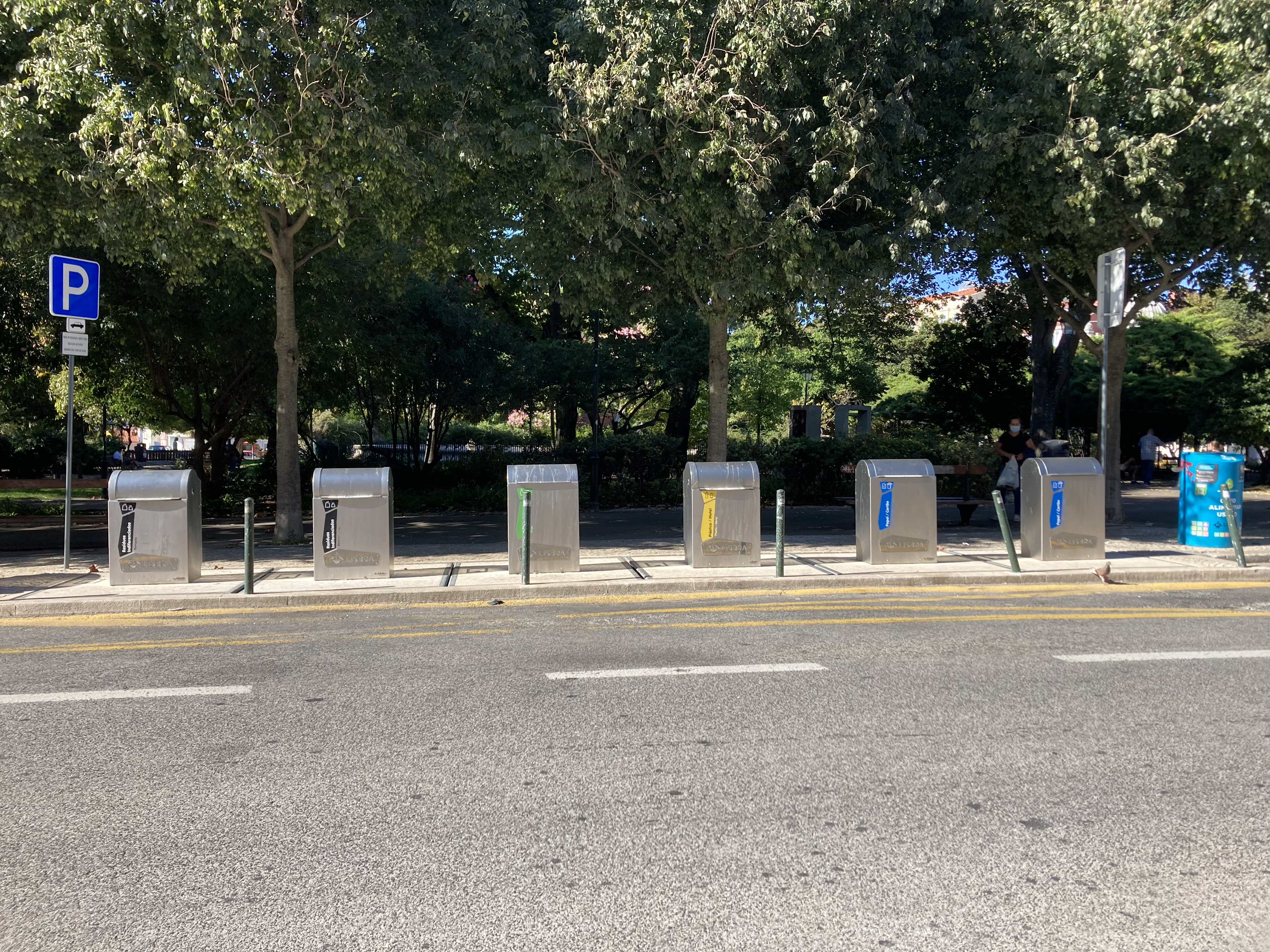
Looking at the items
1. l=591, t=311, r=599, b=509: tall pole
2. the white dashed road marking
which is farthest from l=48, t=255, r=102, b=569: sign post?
l=591, t=311, r=599, b=509: tall pole

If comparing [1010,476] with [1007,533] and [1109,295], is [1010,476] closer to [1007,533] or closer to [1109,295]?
[1109,295]

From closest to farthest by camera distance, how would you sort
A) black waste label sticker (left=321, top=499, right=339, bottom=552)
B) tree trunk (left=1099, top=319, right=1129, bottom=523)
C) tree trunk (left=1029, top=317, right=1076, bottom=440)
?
black waste label sticker (left=321, top=499, right=339, bottom=552), tree trunk (left=1099, top=319, right=1129, bottom=523), tree trunk (left=1029, top=317, right=1076, bottom=440)

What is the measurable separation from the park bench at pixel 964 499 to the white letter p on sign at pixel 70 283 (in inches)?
430

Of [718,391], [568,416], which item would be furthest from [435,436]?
[718,391]

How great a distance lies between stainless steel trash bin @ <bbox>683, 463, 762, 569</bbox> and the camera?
36.9 ft

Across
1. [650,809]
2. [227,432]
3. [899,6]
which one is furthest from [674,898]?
[227,432]

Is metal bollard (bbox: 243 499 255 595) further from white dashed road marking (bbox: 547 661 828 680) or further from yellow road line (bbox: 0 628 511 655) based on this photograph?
white dashed road marking (bbox: 547 661 828 680)

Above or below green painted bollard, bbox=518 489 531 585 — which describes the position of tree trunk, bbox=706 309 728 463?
above

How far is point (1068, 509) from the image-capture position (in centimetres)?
1158

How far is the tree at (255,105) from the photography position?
1140 centimetres

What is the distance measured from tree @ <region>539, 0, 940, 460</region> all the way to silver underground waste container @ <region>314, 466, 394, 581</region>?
484 centimetres

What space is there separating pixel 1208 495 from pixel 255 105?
12.9m

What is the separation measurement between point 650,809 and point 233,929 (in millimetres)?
1709

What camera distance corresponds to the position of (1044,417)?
80.6ft
